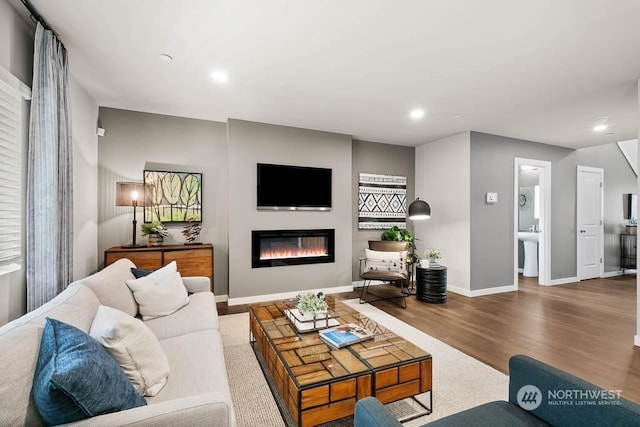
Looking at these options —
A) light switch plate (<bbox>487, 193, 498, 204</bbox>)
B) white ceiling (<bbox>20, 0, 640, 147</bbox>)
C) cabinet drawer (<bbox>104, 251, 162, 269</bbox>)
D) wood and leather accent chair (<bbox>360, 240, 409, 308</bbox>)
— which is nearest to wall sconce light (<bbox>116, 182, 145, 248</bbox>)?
cabinet drawer (<bbox>104, 251, 162, 269</bbox>)

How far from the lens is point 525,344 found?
9.66ft

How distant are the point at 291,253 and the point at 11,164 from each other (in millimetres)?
3234

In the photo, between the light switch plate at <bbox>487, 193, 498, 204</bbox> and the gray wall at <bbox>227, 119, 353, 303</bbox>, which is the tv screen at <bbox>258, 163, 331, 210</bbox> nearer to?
the gray wall at <bbox>227, 119, 353, 303</bbox>

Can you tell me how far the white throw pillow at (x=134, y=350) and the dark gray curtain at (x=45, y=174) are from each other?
1.08 metres

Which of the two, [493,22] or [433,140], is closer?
[493,22]

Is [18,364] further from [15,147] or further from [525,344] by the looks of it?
[525,344]

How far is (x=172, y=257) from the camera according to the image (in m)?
3.64

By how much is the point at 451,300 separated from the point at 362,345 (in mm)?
3029

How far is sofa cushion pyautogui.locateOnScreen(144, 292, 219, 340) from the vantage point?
214cm

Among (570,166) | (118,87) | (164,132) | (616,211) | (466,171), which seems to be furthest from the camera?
(616,211)

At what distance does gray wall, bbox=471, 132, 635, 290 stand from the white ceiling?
898 mm

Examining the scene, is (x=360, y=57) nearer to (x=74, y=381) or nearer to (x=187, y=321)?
(x=187, y=321)

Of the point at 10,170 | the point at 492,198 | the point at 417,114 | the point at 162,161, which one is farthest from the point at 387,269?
the point at 10,170

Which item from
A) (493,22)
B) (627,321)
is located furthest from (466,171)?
(493,22)
